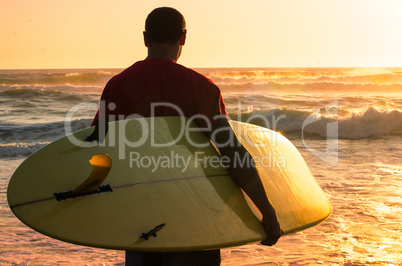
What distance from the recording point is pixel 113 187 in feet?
5.65

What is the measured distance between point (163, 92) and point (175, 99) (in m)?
0.05

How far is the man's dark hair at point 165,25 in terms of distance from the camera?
1720 mm

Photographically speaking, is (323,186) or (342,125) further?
(342,125)

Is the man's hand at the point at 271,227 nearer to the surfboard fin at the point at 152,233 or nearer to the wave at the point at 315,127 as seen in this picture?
the surfboard fin at the point at 152,233

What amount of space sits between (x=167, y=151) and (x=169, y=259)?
0.39 meters

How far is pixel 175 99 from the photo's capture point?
1.68 meters

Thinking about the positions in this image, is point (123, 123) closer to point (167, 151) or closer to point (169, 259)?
point (167, 151)

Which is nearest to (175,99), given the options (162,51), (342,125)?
(162,51)

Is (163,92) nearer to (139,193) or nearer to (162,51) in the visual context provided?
(162,51)

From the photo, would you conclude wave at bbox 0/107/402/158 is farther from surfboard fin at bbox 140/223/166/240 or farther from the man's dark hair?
surfboard fin at bbox 140/223/166/240

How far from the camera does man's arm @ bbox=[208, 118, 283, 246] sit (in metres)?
1.67

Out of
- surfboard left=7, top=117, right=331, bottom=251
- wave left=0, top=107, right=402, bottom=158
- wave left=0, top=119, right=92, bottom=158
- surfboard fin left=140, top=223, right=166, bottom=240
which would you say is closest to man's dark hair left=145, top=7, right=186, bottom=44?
surfboard left=7, top=117, right=331, bottom=251

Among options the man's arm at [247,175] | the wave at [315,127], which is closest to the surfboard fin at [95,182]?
the man's arm at [247,175]

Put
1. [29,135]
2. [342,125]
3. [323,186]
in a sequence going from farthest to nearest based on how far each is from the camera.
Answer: [342,125]
[29,135]
[323,186]
